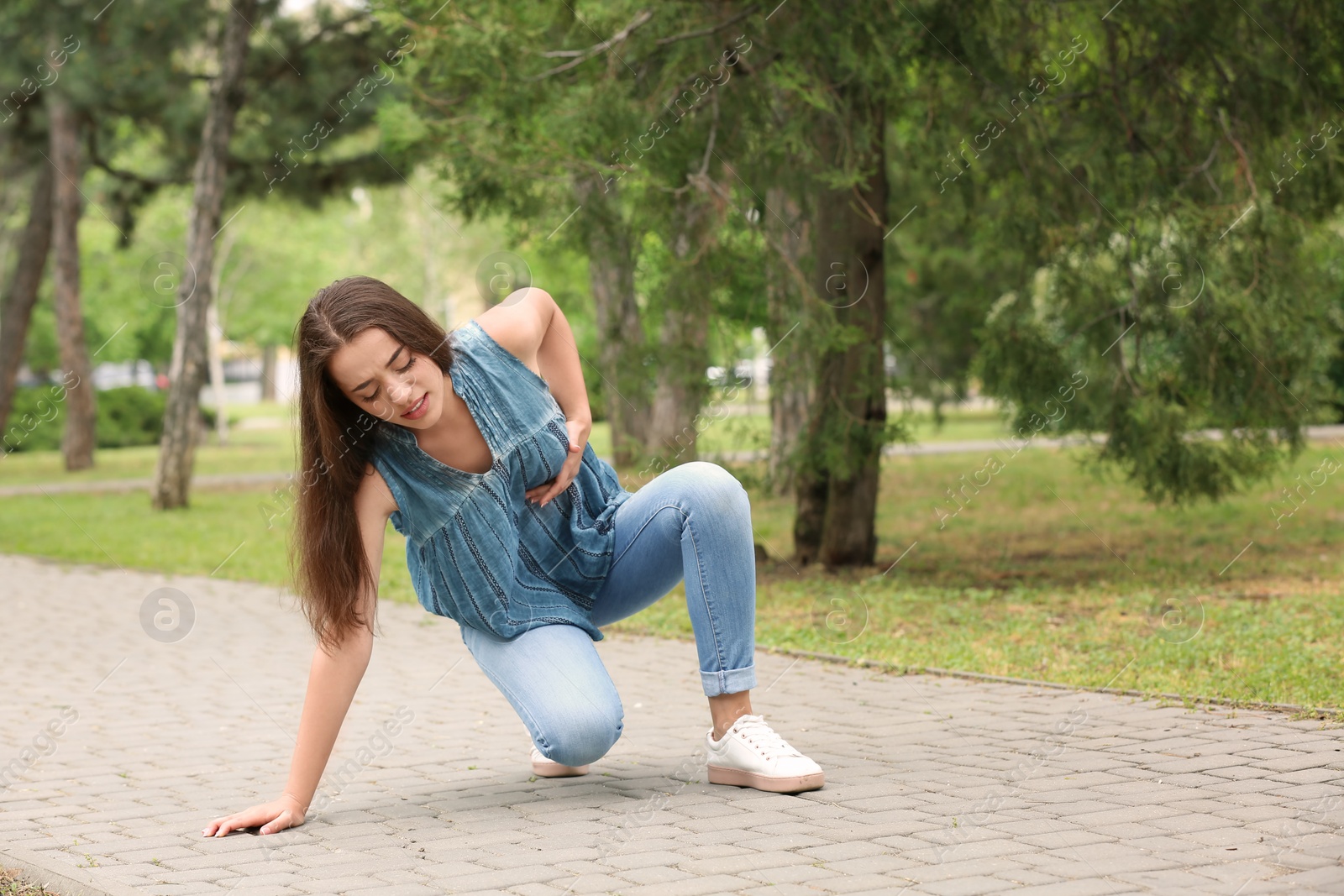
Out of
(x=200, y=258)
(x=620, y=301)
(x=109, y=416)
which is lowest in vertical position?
(x=109, y=416)

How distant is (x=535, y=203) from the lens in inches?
357

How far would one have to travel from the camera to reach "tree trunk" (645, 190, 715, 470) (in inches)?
333

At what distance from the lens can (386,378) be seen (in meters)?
3.69

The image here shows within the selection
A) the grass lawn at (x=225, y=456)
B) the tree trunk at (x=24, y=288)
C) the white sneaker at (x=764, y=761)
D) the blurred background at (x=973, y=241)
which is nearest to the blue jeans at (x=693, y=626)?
the white sneaker at (x=764, y=761)

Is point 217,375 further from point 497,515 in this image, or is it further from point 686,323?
point 497,515

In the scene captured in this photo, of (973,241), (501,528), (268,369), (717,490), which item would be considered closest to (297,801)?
(501,528)

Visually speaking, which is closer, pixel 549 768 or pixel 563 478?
pixel 563 478

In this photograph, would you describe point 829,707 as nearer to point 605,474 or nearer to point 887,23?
point 605,474

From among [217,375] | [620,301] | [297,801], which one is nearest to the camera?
[297,801]

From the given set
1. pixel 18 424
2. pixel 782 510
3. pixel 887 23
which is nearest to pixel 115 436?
pixel 18 424

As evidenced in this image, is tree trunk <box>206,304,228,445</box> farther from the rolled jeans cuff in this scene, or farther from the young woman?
the rolled jeans cuff

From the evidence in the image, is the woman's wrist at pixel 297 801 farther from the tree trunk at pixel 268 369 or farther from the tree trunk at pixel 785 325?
the tree trunk at pixel 268 369

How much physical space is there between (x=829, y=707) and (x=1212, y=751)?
5.00ft

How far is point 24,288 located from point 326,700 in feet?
69.0
